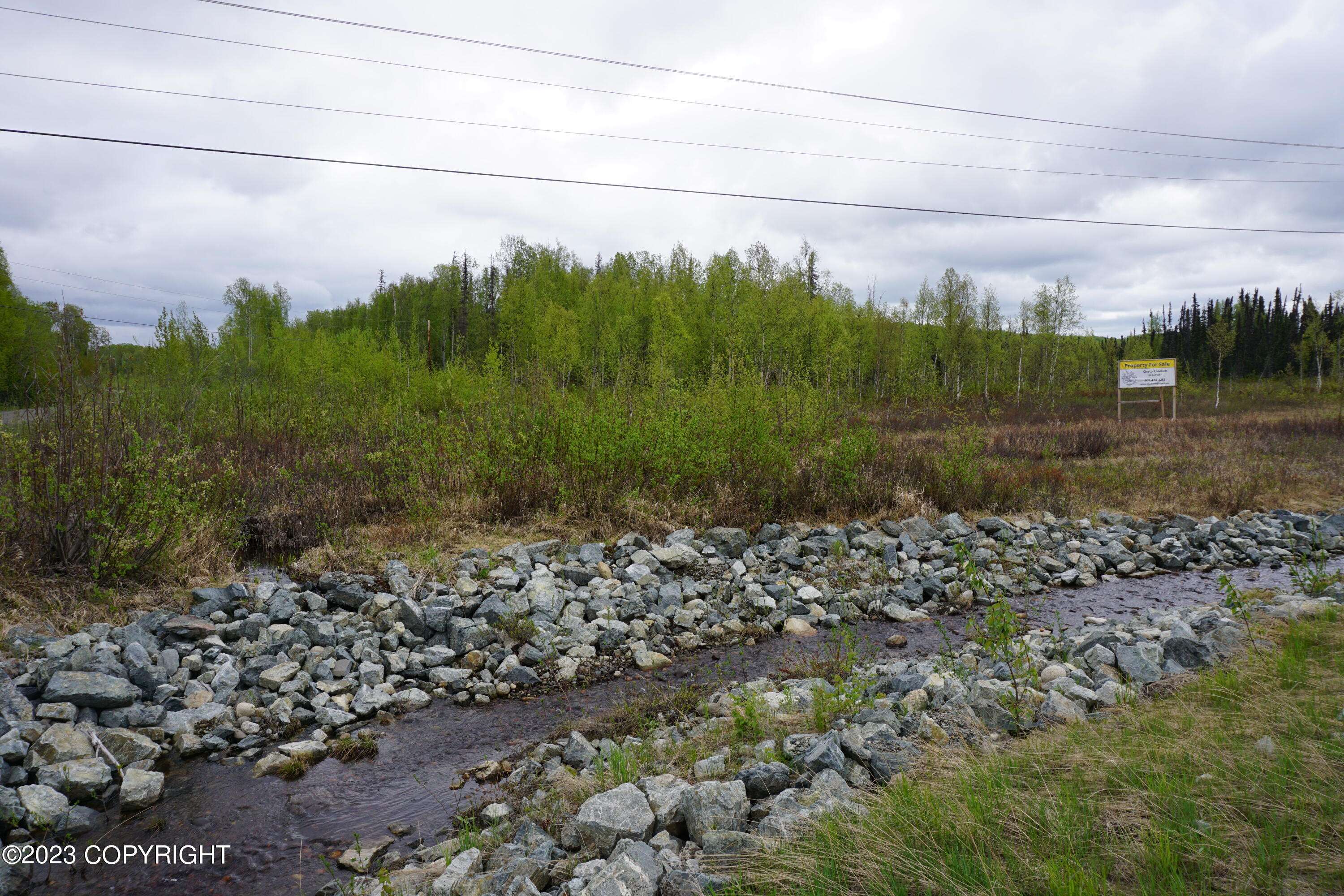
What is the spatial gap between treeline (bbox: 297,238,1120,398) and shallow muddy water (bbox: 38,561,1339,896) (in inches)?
586

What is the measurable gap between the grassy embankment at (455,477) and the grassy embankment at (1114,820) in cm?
532

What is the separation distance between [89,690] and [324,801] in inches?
71.9

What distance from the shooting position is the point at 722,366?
1094 cm

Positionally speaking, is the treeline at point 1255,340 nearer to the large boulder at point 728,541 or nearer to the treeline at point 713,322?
the treeline at point 713,322

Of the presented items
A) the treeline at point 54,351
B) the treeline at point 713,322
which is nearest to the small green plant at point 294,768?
the treeline at point 54,351

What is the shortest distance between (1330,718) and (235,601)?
702cm

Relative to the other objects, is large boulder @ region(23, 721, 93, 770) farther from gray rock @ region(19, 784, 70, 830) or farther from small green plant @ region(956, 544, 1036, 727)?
small green plant @ region(956, 544, 1036, 727)

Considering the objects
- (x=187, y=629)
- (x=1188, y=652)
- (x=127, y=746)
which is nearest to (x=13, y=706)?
(x=127, y=746)

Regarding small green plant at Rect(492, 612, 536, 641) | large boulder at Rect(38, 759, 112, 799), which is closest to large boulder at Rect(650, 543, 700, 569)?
small green plant at Rect(492, 612, 536, 641)

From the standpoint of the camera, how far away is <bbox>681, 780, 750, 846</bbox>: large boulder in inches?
110

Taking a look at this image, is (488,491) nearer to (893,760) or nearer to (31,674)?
(31,674)

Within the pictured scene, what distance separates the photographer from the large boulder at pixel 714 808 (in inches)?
110

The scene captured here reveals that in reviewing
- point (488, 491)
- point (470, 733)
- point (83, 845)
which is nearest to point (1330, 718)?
point (470, 733)

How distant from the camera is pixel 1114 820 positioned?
224 cm
